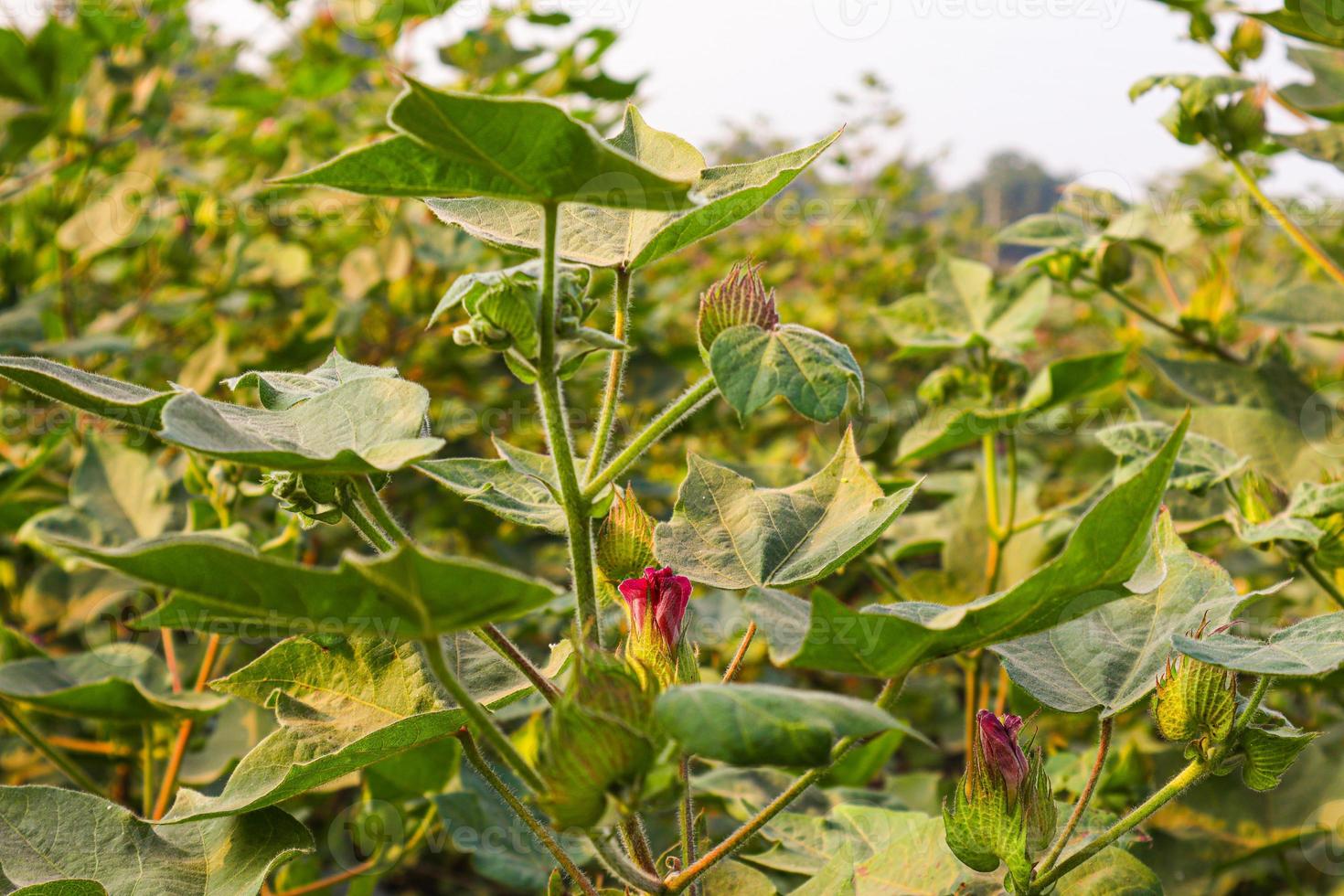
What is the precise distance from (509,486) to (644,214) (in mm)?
190

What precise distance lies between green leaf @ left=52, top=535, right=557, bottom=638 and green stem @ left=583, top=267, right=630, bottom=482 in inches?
5.6

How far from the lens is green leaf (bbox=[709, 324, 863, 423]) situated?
20.5 inches

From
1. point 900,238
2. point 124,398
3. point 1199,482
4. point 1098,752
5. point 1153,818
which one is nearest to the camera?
point 124,398

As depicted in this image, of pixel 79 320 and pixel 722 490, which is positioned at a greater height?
pixel 722 490

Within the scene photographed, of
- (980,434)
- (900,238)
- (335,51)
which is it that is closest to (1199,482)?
(980,434)

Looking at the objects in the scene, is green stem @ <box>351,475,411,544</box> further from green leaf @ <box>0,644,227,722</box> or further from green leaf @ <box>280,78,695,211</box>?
green leaf @ <box>0,644,227,722</box>

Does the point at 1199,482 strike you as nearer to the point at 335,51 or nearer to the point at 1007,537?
the point at 1007,537

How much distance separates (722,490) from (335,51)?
2090 millimetres

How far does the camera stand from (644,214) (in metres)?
0.64

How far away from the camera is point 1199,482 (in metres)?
0.97

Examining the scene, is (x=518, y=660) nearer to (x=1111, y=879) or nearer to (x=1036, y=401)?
(x=1111, y=879)

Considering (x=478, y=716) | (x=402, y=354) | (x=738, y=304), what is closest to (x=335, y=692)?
(x=478, y=716)

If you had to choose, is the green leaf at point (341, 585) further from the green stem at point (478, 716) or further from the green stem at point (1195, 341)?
the green stem at point (1195, 341)

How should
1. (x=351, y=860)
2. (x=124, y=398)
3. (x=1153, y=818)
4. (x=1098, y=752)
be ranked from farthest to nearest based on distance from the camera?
(x=351, y=860) < (x=1153, y=818) < (x=1098, y=752) < (x=124, y=398)
